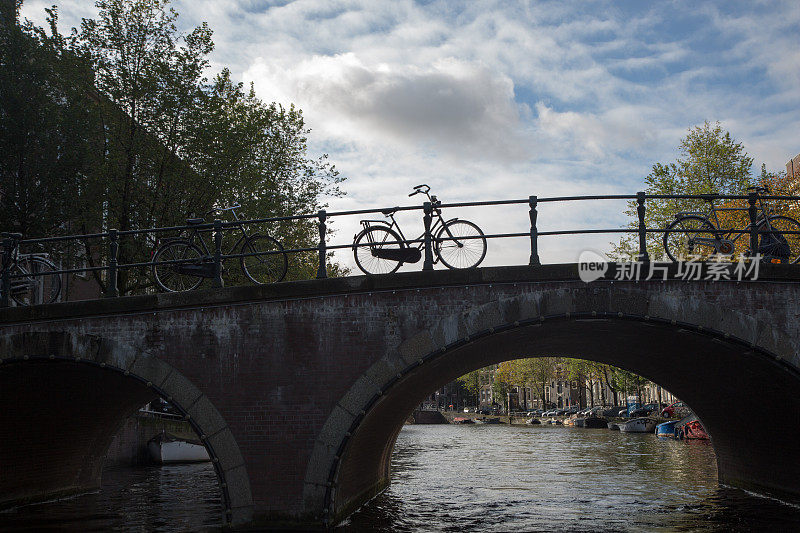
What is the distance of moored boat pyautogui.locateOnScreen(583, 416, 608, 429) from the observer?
186ft

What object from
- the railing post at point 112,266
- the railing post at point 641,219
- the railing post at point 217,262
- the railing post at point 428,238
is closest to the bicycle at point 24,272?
the railing post at point 112,266

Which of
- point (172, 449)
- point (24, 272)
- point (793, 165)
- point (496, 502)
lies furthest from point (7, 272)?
point (793, 165)

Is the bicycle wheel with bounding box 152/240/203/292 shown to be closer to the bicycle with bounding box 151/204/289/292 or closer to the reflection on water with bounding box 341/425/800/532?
the bicycle with bounding box 151/204/289/292

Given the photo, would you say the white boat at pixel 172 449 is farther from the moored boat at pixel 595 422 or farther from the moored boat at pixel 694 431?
the moored boat at pixel 595 422

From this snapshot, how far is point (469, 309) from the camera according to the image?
36.5 feet

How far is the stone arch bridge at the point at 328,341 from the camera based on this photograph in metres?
11.0

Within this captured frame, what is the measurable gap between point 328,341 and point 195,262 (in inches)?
112

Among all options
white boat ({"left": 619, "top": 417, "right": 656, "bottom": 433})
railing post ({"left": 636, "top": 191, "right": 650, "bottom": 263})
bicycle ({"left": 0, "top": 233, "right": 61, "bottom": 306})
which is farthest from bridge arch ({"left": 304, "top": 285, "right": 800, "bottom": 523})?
white boat ({"left": 619, "top": 417, "right": 656, "bottom": 433})

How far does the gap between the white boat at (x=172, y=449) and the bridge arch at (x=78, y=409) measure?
7.96 metres

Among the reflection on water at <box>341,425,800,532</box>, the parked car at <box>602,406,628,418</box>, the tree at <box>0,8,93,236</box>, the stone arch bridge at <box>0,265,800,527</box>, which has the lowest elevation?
the parked car at <box>602,406,628,418</box>

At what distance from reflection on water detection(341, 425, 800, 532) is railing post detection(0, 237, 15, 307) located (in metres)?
7.11

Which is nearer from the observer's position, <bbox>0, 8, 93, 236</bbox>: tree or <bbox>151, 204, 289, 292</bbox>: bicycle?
<bbox>151, 204, 289, 292</bbox>: bicycle

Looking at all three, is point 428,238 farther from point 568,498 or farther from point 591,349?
point 568,498

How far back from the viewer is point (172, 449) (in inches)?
1048
